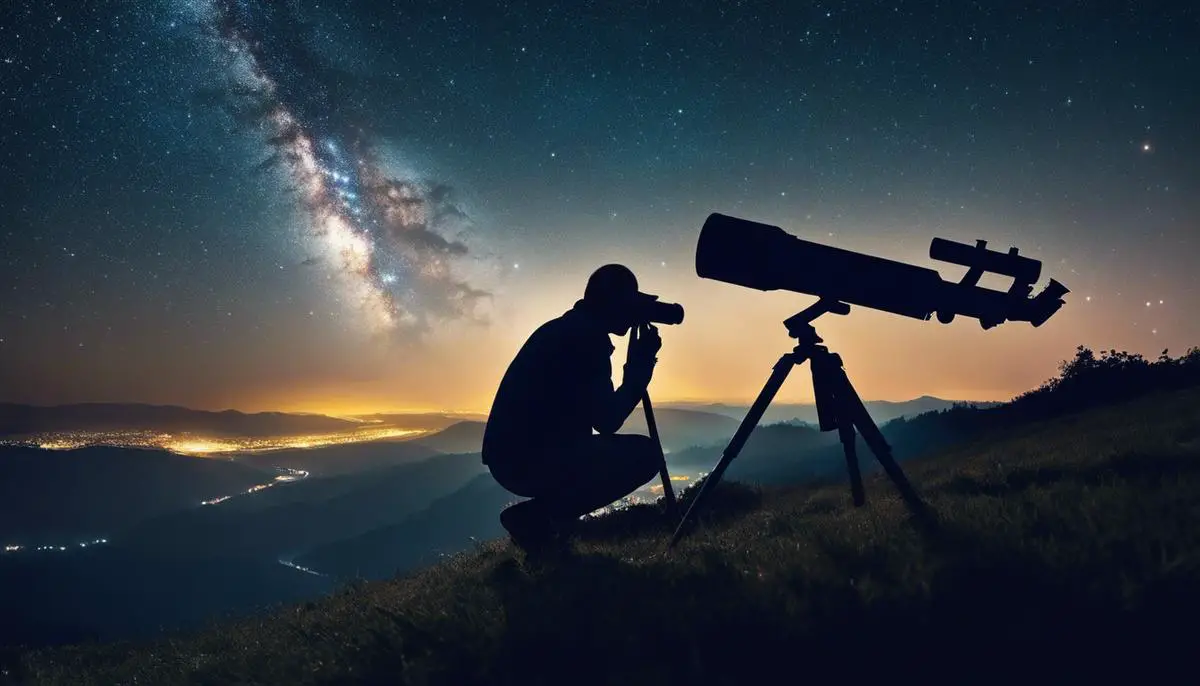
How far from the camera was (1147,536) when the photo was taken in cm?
371

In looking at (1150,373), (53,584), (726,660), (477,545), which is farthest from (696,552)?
(53,584)

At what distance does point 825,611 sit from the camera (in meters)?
3.41

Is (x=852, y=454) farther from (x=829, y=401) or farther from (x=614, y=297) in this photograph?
(x=614, y=297)

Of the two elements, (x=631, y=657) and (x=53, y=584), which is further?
(x=53, y=584)

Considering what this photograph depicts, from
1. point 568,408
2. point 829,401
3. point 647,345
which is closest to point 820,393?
point 829,401

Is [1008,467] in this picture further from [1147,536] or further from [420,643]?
[420,643]

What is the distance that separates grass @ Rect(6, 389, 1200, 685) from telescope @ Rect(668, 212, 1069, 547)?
3.41ft

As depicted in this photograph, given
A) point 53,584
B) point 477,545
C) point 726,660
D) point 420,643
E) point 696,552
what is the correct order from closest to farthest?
point 726,660, point 420,643, point 696,552, point 477,545, point 53,584

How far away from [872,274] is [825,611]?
3305 mm

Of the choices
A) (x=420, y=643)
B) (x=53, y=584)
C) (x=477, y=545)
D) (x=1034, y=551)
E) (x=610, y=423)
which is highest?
(x=610, y=423)

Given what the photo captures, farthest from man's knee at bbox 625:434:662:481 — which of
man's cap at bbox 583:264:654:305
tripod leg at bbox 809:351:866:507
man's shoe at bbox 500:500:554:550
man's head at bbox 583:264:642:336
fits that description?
tripod leg at bbox 809:351:866:507

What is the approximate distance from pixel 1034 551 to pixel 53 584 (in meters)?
253

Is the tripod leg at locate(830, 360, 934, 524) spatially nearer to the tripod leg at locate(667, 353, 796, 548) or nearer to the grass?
the grass

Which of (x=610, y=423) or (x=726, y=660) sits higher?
(x=610, y=423)
